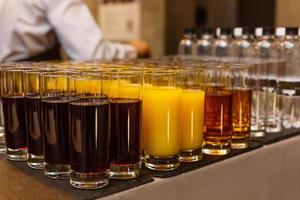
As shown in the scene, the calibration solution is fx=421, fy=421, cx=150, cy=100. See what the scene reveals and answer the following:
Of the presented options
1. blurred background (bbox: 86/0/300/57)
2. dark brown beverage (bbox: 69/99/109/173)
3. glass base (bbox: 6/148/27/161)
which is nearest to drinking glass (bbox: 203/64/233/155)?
dark brown beverage (bbox: 69/99/109/173)

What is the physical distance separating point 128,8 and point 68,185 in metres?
3.33

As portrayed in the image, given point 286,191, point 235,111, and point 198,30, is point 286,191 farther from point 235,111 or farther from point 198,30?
point 198,30

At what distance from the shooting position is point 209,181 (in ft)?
3.46

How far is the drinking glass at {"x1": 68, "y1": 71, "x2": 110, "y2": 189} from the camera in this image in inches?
32.9

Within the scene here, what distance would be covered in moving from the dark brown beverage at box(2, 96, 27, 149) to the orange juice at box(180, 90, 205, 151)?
39cm

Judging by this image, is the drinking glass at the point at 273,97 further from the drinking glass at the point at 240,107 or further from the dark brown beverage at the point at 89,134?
the dark brown beverage at the point at 89,134

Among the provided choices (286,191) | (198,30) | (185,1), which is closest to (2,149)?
(286,191)

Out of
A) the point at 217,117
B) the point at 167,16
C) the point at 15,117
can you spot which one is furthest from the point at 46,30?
the point at 167,16

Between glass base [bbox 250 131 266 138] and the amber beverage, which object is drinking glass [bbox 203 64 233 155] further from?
glass base [bbox 250 131 266 138]

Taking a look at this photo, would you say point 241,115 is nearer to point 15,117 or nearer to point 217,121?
point 217,121

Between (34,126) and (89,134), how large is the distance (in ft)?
0.65

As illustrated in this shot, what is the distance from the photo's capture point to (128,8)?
4031mm

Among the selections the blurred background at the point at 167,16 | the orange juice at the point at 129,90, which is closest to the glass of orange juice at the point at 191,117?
the orange juice at the point at 129,90

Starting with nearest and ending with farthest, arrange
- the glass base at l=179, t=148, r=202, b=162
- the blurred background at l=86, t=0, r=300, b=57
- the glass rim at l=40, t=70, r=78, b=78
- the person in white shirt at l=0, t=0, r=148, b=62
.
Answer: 1. the glass rim at l=40, t=70, r=78, b=78
2. the glass base at l=179, t=148, r=202, b=162
3. the person in white shirt at l=0, t=0, r=148, b=62
4. the blurred background at l=86, t=0, r=300, b=57
